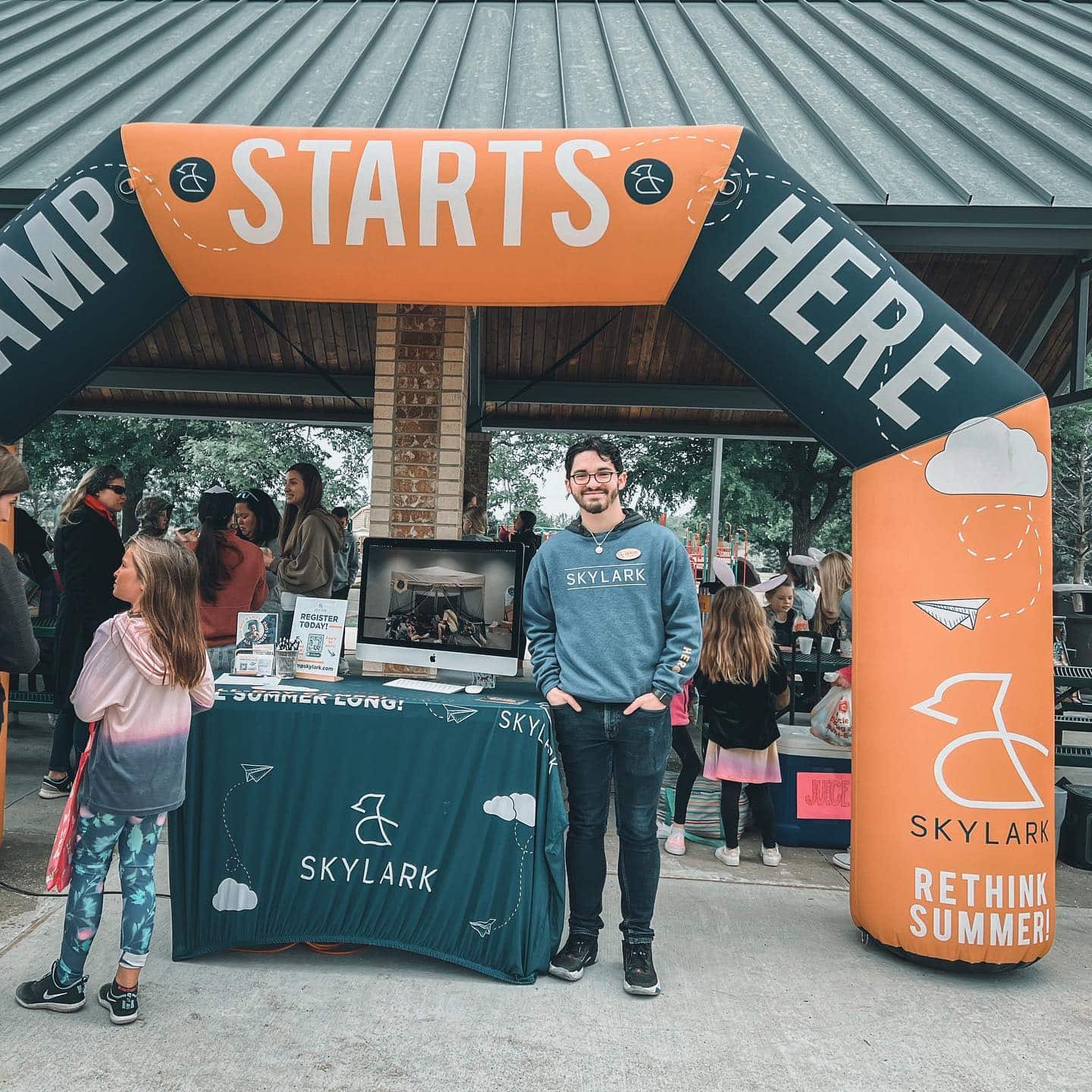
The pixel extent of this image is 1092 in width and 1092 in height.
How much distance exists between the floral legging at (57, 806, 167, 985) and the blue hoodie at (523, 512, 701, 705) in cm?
145

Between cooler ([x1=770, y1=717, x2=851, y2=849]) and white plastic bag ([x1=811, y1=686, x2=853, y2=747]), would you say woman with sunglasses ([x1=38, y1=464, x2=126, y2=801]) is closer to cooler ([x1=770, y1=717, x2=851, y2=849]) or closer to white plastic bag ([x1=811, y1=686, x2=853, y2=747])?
cooler ([x1=770, y1=717, x2=851, y2=849])

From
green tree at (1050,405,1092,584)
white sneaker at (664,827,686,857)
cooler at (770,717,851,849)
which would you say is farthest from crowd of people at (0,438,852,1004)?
green tree at (1050,405,1092,584)

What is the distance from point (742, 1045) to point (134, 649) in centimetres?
232

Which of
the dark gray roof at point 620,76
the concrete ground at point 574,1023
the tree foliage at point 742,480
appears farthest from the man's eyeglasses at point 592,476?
the tree foliage at point 742,480

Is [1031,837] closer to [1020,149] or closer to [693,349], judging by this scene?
[1020,149]

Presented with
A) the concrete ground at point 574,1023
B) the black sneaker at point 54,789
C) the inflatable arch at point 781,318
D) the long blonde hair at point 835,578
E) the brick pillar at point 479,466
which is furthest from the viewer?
the brick pillar at point 479,466

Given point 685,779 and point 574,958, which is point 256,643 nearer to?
point 574,958

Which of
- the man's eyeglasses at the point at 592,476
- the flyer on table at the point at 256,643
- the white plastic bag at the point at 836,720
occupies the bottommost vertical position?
the white plastic bag at the point at 836,720

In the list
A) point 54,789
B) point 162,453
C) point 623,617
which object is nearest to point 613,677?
point 623,617

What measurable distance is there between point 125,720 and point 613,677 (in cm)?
162

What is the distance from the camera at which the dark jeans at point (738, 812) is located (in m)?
4.45

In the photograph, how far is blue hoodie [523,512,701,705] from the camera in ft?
9.98

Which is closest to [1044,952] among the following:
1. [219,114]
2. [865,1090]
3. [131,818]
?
[865,1090]

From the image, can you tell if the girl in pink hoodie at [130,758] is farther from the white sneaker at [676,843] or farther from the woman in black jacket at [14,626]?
the white sneaker at [676,843]
